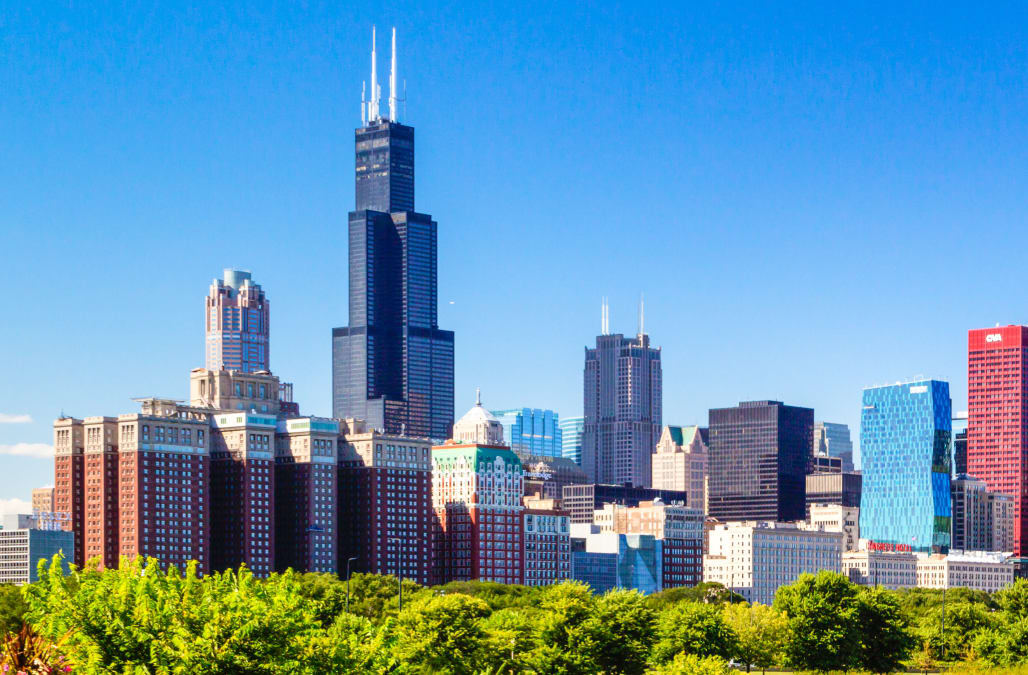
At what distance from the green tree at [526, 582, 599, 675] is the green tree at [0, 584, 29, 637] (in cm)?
4191

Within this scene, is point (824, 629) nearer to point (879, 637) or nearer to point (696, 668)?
point (879, 637)

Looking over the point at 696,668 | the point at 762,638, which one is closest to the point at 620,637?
the point at 696,668

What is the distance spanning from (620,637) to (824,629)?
35.4 metres

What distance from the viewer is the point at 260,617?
246 ft

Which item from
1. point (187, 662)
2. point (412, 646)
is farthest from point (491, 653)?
point (187, 662)

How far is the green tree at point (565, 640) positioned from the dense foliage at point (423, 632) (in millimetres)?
120

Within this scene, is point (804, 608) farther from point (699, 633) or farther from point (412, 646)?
point (412, 646)

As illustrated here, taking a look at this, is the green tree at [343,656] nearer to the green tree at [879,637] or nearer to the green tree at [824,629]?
the green tree at [824,629]

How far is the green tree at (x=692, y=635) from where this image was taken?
165 meters

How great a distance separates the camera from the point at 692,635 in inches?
6585

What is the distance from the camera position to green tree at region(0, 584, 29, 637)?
14234 centimetres

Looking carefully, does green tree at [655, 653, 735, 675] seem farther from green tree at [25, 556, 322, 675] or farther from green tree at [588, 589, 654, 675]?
green tree at [25, 556, 322, 675]

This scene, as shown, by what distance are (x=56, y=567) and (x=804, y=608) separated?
10983 cm

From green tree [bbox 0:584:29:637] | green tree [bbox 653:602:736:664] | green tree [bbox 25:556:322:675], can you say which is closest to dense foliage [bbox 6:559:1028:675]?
green tree [bbox 25:556:322:675]
